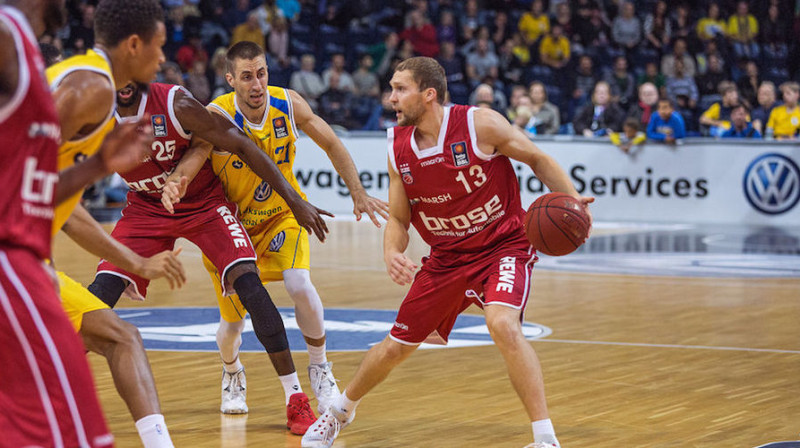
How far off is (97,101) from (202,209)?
270cm

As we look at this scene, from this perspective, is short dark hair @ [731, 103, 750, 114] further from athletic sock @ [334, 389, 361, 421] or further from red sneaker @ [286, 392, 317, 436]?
athletic sock @ [334, 389, 361, 421]

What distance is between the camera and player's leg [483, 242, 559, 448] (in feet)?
16.3

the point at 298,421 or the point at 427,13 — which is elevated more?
the point at 427,13

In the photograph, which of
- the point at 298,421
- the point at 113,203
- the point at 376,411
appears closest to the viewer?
the point at 298,421

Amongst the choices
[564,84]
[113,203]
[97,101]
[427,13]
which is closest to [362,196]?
[97,101]

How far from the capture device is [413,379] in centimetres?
694

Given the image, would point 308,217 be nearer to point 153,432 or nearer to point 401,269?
point 401,269

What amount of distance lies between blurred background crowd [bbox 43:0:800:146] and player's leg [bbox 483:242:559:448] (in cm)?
1170

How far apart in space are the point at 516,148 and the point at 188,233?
6.22ft

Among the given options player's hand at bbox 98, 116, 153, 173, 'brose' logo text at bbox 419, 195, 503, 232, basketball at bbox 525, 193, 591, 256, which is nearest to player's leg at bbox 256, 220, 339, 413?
'brose' logo text at bbox 419, 195, 503, 232

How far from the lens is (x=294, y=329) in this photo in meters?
8.58

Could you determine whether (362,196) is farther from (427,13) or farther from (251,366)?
(427,13)

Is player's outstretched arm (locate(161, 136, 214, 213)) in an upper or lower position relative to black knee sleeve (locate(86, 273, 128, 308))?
upper

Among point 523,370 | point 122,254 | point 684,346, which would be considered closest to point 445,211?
point 523,370
